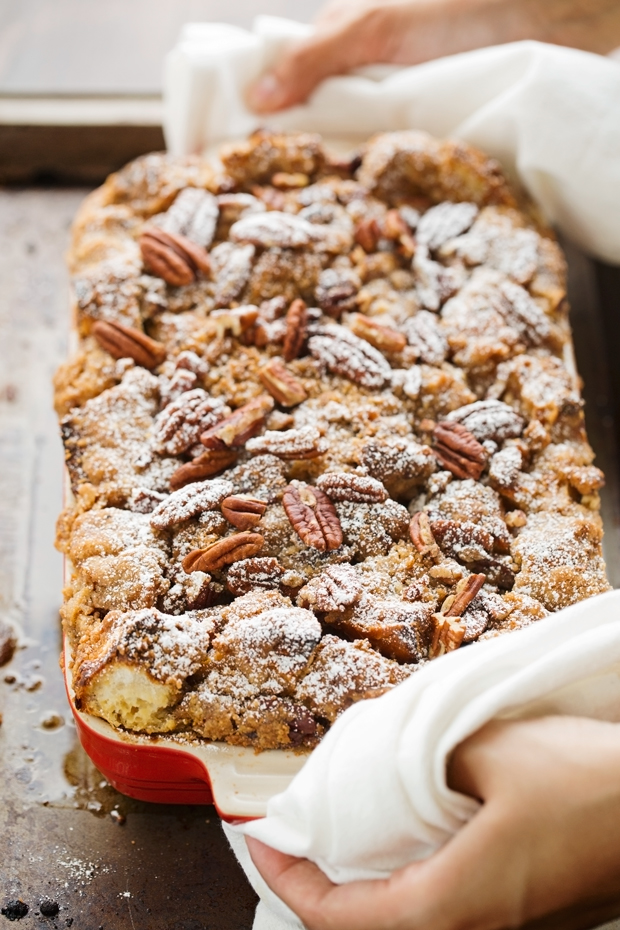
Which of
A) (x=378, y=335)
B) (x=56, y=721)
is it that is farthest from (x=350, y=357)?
(x=56, y=721)

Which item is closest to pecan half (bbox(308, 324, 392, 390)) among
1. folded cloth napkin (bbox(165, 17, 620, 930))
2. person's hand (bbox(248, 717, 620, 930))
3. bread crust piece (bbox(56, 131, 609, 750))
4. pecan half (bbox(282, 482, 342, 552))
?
bread crust piece (bbox(56, 131, 609, 750))

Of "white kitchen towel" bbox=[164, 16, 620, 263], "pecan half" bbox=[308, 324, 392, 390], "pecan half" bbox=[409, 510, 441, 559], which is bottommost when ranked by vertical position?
"pecan half" bbox=[409, 510, 441, 559]

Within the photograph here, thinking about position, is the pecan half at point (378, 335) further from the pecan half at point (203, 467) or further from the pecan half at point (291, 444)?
the pecan half at point (203, 467)

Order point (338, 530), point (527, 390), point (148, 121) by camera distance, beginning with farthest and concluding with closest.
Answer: point (148, 121) < point (527, 390) < point (338, 530)

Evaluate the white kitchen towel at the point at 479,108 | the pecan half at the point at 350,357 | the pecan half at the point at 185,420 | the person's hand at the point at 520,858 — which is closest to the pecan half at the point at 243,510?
the pecan half at the point at 185,420

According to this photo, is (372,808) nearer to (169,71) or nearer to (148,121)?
(169,71)

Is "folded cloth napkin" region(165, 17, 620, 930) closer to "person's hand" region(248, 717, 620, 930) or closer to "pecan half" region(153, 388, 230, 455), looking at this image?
"person's hand" region(248, 717, 620, 930)

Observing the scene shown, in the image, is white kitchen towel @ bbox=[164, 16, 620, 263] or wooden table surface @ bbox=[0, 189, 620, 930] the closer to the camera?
wooden table surface @ bbox=[0, 189, 620, 930]

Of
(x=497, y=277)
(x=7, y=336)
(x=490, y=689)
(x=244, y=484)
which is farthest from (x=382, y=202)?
(x=490, y=689)
